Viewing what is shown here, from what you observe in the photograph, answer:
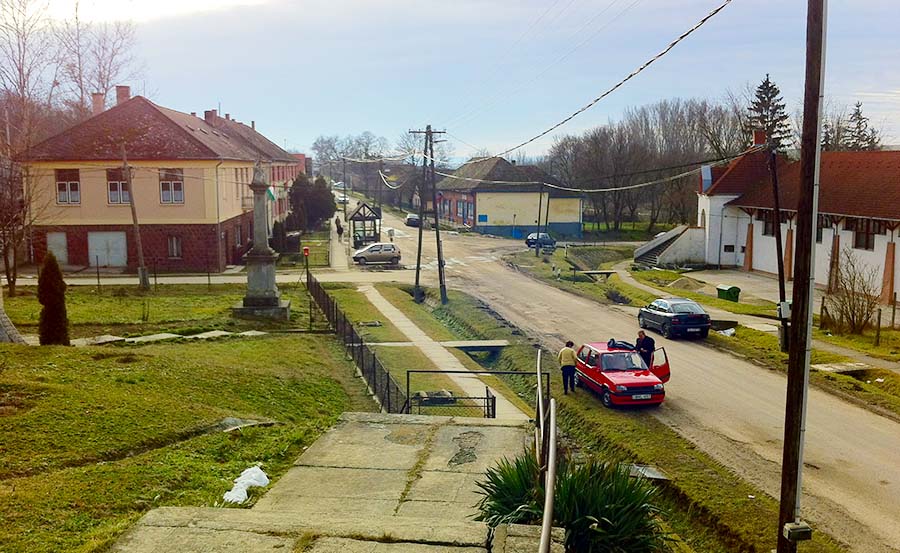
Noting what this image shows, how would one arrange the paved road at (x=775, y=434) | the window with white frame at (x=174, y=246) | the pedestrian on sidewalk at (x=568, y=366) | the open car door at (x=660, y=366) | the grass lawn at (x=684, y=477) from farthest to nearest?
1. the window with white frame at (x=174, y=246)
2. the open car door at (x=660, y=366)
3. the pedestrian on sidewalk at (x=568, y=366)
4. the paved road at (x=775, y=434)
5. the grass lawn at (x=684, y=477)

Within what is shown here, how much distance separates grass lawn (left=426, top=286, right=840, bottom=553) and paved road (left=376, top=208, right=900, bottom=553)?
18.7 inches

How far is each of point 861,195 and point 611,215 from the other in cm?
5201

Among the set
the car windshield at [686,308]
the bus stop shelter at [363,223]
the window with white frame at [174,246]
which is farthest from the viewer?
the bus stop shelter at [363,223]

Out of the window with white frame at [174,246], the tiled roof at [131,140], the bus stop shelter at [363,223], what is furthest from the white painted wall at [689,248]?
the window with white frame at [174,246]

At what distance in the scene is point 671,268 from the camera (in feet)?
168

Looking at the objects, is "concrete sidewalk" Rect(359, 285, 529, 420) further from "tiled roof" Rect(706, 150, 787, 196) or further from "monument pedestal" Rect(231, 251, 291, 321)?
"tiled roof" Rect(706, 150, 787, 196)

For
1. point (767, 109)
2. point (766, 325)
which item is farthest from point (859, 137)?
point (766, 325)

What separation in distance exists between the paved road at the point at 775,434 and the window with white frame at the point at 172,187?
2106cm

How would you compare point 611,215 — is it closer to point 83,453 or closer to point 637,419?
point 637,419

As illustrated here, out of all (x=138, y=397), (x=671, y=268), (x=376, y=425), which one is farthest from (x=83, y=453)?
(x=671, y=268)

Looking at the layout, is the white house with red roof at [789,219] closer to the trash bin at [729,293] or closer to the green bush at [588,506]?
the trash bin at [729,293]

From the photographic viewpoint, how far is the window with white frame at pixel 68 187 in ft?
136

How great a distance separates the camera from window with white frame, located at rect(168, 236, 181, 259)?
139 feet

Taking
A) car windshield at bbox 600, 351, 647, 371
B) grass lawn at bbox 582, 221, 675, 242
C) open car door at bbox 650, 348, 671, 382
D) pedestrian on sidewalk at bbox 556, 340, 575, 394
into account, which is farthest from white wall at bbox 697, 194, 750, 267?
pedestrian on sidewalk at bbox 556, 340, 575, 394
